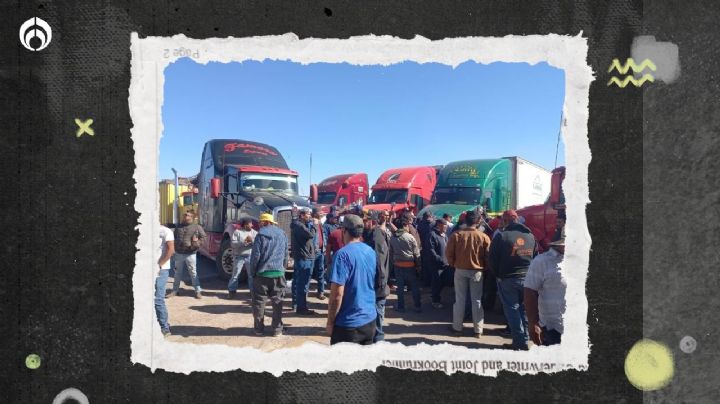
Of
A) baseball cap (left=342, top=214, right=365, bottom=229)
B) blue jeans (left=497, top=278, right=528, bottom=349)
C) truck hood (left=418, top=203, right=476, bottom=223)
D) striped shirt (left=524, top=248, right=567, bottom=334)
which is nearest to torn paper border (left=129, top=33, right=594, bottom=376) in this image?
striped shirt (left=524, top=248, right=567, bottom=334)

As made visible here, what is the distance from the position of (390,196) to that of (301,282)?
24.5 feet

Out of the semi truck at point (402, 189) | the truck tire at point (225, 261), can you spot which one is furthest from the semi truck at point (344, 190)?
the truck tire at point (225, 261)

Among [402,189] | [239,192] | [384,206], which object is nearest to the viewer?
[239,192]

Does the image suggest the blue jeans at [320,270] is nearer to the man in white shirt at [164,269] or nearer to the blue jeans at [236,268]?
the blue jeans at [236,268]

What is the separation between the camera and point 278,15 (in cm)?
221

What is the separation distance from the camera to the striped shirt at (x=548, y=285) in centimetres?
251

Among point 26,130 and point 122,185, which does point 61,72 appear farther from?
point 122,185

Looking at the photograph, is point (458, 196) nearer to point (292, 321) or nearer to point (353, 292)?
point (292, 321)

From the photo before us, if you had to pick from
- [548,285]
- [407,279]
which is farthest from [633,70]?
[407,279]

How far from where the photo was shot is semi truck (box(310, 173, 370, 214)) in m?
14.5

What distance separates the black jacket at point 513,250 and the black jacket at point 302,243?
289 centimetres

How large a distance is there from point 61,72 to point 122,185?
850mm

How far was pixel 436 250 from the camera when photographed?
6352mm

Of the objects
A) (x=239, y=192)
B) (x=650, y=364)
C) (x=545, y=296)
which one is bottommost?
(x=650, y=364)
